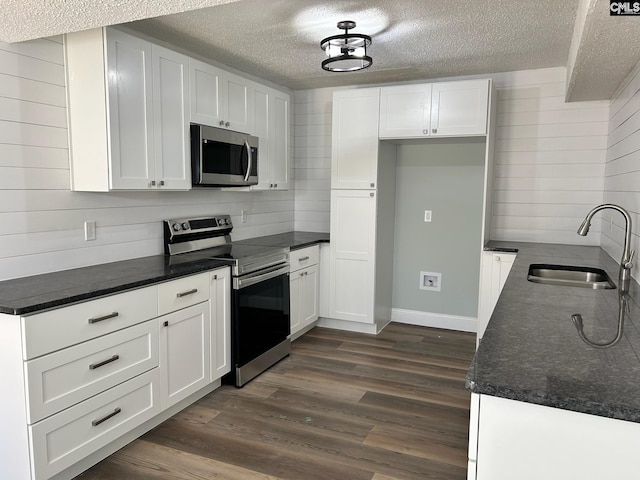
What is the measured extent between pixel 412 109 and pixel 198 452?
3.00 m

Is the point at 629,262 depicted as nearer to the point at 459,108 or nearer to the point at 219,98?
the point at 459,108

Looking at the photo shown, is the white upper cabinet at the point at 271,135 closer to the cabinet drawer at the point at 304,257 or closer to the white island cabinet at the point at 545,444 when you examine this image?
the cabinet drawer at the point at 304,257

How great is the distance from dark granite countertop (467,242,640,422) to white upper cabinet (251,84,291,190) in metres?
2.48

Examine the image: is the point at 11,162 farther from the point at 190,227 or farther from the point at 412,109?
the point at 412,109

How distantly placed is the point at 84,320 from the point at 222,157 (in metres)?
1.63

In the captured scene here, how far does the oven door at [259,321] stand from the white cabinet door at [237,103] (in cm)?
113

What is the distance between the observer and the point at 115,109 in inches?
104

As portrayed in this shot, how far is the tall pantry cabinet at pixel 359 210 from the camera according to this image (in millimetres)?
4215

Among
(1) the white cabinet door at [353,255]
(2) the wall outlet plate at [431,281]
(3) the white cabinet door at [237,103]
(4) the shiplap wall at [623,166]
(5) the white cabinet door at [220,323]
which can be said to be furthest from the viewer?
(2) the wall outlet plate at [431,281]

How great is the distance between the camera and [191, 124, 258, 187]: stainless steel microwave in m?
3.23

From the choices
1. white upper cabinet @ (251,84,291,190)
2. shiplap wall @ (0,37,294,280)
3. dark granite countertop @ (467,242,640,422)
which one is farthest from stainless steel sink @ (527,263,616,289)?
shiplap wall @ (0,37,294,280)

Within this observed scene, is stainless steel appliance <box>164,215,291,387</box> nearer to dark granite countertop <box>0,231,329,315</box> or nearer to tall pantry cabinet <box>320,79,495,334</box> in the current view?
dark granite countertop <box>0,231,329,315</box>

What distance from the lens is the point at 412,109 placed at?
402 centimetres

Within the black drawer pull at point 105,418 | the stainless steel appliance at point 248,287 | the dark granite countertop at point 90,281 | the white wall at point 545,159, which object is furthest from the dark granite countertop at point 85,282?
the white wall at point 545,159
